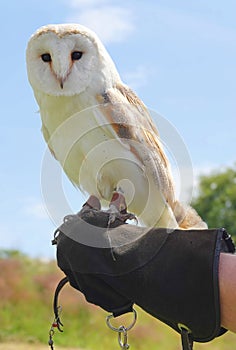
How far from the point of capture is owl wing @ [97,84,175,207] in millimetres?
3627

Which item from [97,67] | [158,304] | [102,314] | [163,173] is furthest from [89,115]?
[102,314]

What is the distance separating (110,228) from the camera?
7.00 feet

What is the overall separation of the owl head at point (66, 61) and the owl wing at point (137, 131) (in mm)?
112

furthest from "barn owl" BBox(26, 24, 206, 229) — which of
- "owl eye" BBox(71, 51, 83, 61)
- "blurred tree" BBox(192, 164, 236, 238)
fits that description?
"blurred tree" BBox(192, 164, 236, 238)

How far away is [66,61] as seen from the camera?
360cm

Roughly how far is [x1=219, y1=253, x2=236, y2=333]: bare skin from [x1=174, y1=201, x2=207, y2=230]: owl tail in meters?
1.59

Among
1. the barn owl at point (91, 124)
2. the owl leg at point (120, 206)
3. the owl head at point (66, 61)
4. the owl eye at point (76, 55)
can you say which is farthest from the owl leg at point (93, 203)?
the owl eye at point (76, 55)

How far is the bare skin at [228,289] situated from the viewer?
1630 millimetres

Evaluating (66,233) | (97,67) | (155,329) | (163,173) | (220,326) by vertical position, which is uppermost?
(155,329)

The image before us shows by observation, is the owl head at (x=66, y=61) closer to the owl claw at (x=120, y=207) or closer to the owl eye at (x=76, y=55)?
the owl eye at (x=76, y=55)

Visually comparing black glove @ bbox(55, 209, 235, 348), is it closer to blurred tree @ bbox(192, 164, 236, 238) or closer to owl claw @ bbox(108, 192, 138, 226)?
owl claw @ bbox(108, 192, 138, 226)

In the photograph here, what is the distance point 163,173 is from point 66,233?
5.79 feet

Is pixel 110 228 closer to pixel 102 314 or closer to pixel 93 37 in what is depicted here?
pixel 93 37

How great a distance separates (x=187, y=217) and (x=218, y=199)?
28.8 metres
